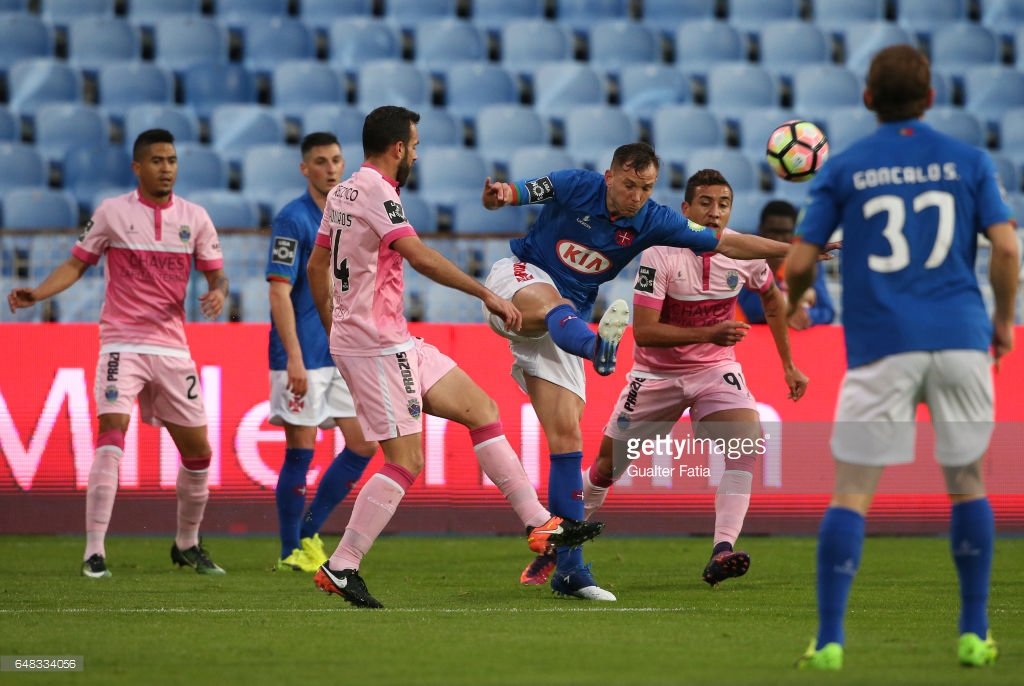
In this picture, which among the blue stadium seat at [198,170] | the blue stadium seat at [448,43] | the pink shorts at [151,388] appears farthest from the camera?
the blue stadium seat at [448,43]

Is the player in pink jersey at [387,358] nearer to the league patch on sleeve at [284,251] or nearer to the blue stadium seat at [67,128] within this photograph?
the league patch on sleeve at [284,251]

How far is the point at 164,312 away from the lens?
7.71 meters

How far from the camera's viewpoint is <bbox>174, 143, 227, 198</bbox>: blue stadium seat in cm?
1306

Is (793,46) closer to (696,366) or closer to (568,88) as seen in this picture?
(568,88)

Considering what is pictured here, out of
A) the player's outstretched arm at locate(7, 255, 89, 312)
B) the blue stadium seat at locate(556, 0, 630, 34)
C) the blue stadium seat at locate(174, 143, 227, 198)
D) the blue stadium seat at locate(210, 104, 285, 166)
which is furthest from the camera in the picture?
the blue stadium seat at locate(556, 0, 630, 34)

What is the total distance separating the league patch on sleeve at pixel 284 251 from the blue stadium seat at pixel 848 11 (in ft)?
33.9

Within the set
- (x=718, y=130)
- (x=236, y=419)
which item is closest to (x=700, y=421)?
(x=236, y=419)

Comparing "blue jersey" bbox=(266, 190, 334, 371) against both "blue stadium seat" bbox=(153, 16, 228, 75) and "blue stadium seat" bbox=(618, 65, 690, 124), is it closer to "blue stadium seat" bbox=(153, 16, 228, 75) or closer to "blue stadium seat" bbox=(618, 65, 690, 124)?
"blue stadium seat" bbox=(153, 16, 228, 75)

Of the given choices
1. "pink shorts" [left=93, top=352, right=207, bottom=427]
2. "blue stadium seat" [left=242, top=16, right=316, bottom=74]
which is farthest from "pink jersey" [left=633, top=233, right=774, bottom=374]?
"blue stadium seat" [left=242, top=16, right=316, bottom=74]

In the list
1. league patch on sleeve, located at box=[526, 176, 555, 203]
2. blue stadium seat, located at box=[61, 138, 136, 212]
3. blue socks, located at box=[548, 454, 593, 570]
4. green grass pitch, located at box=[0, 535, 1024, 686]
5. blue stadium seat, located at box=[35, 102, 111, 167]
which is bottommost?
green grass pitch, located at box=[0, 535, 1024, 686]

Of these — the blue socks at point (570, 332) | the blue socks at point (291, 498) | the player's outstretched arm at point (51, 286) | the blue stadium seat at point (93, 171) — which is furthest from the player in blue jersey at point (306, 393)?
the blue stadium seat at point (93, 171)

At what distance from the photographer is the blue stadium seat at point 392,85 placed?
1433cm

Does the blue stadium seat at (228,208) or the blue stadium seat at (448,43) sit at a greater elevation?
the blue stadium seat at (448,43)

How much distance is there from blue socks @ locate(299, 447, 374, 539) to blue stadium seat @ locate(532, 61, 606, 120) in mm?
7828
